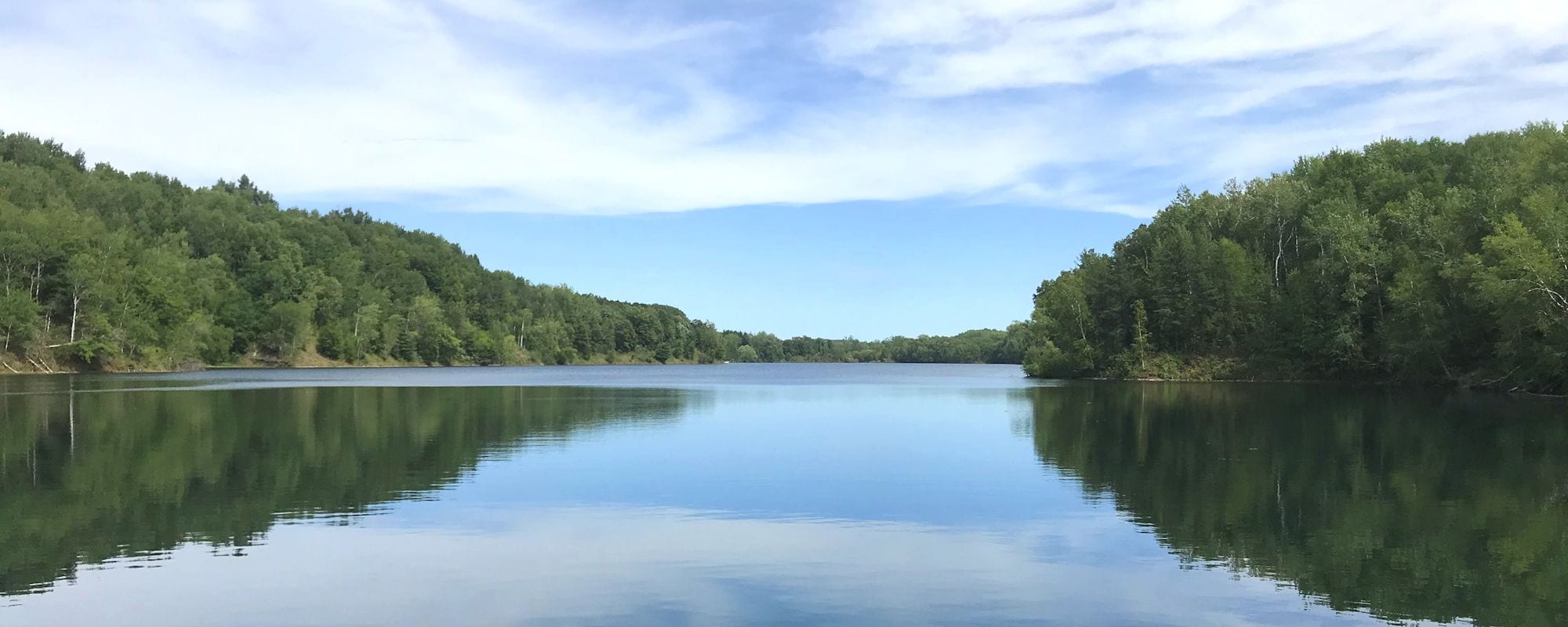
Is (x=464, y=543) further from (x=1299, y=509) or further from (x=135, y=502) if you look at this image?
(x=1299, y=509)

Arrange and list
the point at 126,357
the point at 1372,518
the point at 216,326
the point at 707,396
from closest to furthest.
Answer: the point at 1372,518, the point at 707,396, the point at 126,357, the point at 216,326

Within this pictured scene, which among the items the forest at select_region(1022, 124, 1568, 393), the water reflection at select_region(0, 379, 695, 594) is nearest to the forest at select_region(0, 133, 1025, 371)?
the water reflection at select_region(0, 379, 695, 594)

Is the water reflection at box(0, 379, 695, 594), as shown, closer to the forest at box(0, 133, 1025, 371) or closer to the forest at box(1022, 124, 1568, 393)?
the forest at box(1022, 124, 1568, 393)

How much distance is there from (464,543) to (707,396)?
1794 inches

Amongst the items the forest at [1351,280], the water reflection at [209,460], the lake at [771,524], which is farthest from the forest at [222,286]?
the forest at [1351,280]

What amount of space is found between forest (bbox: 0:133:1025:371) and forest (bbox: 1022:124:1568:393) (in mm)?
80856

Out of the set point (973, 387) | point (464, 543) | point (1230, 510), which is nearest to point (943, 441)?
point (1230, 510)

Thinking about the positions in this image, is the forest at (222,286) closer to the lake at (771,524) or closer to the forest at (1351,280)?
the lake at (771,524)

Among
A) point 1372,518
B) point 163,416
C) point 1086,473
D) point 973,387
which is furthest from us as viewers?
point 973,387

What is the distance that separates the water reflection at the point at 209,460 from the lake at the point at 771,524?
128mm

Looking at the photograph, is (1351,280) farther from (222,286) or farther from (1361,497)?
(222,286)

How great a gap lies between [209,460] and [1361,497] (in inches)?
915

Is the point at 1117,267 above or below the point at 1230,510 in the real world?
above

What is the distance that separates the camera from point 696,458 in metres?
26.2
